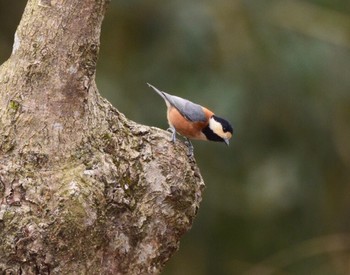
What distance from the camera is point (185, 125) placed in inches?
171

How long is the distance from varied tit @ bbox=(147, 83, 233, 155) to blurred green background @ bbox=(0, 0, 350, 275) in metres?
2.92

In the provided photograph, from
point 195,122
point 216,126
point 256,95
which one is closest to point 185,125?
point 195,122

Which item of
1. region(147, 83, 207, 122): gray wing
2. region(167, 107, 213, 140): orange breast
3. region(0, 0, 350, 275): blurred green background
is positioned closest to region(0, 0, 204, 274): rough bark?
region(167, 107, 213, 140): orange breast

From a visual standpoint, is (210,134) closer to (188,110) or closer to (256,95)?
(188,110)

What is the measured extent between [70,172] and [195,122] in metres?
1.09

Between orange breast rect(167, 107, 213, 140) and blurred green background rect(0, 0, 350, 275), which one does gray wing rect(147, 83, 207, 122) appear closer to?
orange breast rect(167, 107, 213, 140)

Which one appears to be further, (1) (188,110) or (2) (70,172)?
(1) (188,110)

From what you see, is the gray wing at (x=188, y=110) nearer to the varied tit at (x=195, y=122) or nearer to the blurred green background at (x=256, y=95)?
the varied tit at (x=195, y=122)

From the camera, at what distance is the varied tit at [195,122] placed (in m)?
4.36

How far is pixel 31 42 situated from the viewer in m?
3.48

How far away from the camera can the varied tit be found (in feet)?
14.3

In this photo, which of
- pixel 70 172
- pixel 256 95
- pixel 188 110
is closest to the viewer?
pixel 70 172

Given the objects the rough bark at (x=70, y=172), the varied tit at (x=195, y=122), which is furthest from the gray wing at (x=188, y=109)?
the rough bark at (x=70, y=172)

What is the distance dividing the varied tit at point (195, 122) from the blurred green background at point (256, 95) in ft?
9.59
